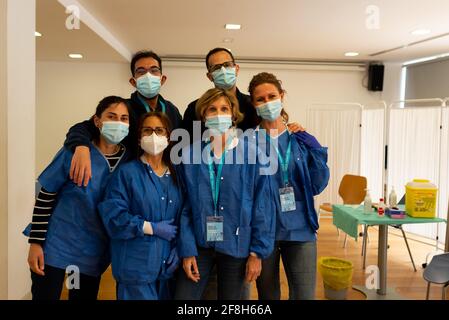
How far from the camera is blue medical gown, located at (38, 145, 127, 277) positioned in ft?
5.53

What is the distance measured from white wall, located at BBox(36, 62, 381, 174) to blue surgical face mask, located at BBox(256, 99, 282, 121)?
491 cm

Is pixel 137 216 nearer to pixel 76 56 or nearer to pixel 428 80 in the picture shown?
pixel 76 56

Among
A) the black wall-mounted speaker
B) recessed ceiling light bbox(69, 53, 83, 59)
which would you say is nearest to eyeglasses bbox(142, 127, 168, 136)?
recessed ceiling light bbox(69, 53, 83, 59)

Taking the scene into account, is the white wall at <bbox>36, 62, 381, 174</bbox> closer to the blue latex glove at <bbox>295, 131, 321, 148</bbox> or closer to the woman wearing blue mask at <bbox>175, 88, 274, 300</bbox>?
the blue latex glove at <bbox>295, 131, 321, 148</bbox>

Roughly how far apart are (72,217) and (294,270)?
3.55 ft

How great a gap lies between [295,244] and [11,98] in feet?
6.82

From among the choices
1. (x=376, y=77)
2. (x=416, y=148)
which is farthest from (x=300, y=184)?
(x=376, y=77)

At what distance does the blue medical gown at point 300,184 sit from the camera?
6.12 ft

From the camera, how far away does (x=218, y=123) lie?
5.79 ft

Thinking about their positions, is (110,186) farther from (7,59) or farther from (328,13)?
(328,13)

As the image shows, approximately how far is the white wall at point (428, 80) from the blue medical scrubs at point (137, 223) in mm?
5895

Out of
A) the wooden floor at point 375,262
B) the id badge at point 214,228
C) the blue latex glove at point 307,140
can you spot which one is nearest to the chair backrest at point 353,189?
the wooden floor at point 375,262

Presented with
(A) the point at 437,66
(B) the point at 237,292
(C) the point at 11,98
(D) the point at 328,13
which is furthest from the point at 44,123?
(A) the point at 437,66

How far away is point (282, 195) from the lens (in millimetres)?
1874
